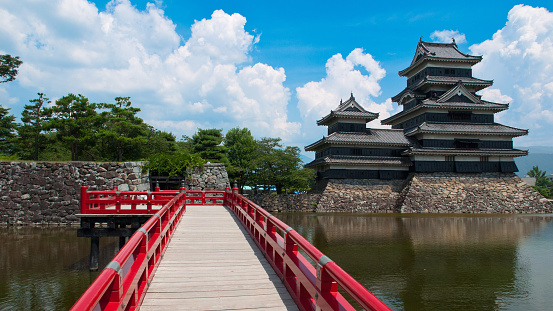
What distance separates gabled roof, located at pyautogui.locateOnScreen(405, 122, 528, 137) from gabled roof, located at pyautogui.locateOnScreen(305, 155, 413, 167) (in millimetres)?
3018

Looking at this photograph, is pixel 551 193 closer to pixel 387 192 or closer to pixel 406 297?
pixel 387 192

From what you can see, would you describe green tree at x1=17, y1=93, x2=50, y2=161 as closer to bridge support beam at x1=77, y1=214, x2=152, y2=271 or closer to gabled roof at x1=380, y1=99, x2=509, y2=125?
bridge support beam at x1=77, y1=214, x2=152, y2=271

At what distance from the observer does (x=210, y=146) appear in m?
44.3

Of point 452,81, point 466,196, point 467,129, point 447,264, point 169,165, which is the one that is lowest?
point 447,264

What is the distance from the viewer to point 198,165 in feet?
81.1

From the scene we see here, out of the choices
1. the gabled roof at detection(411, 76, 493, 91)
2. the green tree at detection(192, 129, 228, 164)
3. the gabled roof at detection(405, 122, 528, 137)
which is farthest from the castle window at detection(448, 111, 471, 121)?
the green tree at detection(192, 129, 228, 164)

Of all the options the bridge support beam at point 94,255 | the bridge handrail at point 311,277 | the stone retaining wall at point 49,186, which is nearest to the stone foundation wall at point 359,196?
the stone retaining wall at point 49,186

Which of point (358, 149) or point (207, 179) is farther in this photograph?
point (358, 149)

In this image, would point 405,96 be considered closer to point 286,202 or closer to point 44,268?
point 286,202

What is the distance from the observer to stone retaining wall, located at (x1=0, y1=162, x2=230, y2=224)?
21875 millimetres

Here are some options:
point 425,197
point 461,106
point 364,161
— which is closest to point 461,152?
point 461,106

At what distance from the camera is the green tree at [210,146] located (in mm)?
42938

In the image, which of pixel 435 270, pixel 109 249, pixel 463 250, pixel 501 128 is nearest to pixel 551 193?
pixel 501 128

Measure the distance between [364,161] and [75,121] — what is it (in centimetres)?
2502
